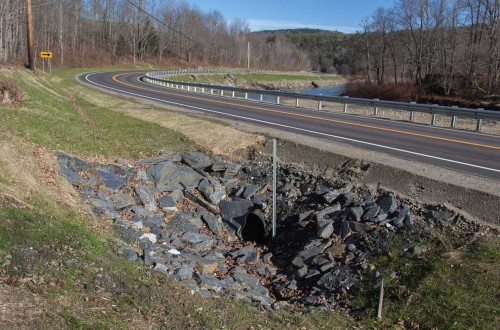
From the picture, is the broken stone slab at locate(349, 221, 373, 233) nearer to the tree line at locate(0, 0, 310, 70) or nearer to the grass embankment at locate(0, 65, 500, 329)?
the grass embankment at locate(0, 65, 500, 329)

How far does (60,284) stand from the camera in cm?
533

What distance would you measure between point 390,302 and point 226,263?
3.37 m

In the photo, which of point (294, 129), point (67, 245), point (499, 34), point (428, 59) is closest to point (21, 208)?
point (67, 245)

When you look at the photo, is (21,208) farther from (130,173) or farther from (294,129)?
(294,129)

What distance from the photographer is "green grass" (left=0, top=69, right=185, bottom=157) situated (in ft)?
41.6

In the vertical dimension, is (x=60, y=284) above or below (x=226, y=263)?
above

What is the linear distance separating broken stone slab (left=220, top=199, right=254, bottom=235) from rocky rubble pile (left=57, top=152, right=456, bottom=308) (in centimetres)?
3

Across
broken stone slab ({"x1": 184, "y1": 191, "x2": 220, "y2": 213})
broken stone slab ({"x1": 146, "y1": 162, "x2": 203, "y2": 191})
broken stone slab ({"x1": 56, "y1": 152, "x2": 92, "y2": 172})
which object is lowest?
broken stone slab ({"x1": 184, "y1": 191, "x2": 220, "y2": 213})

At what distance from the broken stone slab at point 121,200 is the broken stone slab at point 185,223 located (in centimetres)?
100

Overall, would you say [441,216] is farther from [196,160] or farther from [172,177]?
[196,160]

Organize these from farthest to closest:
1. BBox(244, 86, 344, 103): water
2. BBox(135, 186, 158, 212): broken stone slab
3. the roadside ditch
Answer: BBox(244, 86, 344, 103): water, BBox(135, 186, 158, 212): broken stone slab, the roadside ditch

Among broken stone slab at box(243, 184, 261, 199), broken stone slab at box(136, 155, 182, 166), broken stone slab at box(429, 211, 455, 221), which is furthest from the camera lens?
broken stone slab at box(136, 155, 182, 166)

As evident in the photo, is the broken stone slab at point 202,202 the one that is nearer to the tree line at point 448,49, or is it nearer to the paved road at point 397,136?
the paved road at point 397,136

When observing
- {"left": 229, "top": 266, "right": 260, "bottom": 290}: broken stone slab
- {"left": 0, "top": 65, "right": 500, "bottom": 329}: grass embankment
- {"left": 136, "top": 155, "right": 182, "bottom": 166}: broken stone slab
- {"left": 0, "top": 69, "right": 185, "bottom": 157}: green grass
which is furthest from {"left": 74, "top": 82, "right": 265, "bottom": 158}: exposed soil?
{"left": 229, "top": 266, "right": 260, "bottom": 290}: broken stone slab
